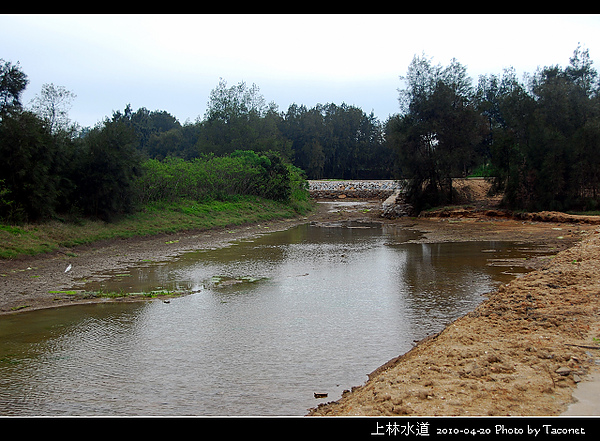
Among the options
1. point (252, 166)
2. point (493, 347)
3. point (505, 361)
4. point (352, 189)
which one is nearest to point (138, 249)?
point (493, 347)

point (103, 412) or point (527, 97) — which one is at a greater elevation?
point (527, 97)

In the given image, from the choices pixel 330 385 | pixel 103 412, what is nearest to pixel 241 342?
pixel 330 385

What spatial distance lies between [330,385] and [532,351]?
7.98 ft

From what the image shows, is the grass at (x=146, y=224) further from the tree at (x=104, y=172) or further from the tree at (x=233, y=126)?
the tree at (x=233, y=126)

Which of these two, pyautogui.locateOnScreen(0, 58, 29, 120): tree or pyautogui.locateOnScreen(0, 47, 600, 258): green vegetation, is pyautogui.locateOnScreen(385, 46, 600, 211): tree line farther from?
pyautogui.locateOnScreen(0, 58, 29, 120): tree

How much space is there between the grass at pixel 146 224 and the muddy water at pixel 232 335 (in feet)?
13.1

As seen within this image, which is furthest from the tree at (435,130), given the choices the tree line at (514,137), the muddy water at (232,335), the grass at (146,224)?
the muddy water at (232,335)

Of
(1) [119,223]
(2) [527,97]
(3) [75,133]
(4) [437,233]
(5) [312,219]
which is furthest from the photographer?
(5) [312,219]

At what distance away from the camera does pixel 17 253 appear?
15297mm

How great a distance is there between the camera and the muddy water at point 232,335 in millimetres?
5762

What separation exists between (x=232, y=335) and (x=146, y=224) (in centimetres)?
1592

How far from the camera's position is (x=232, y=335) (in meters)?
8.28

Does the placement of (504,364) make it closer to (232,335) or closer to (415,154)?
(232,335)
